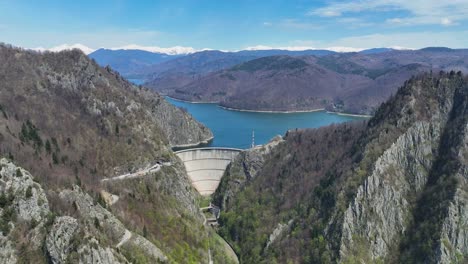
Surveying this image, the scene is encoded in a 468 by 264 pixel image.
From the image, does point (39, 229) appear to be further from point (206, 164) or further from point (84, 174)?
point (206, 164)

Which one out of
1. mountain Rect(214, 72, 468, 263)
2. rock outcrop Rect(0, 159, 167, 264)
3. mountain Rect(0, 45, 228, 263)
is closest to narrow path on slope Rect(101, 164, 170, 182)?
mountain Rect(0, 45, 228, 263)

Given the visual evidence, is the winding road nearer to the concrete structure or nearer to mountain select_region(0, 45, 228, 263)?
mountain select_region(0, 45, 228, 263)

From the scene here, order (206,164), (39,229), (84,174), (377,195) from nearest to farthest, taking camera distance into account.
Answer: (39,229), (377,195), (84,174), (206,164)

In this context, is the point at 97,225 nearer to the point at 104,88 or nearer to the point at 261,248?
the point at 261,248

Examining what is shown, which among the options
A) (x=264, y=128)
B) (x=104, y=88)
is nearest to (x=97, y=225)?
(x=104, y=88)

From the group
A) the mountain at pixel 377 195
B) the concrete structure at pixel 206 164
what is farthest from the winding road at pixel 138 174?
the concrete structure at pixel 206 164

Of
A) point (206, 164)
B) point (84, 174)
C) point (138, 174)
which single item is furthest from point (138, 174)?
point (206, 164)
